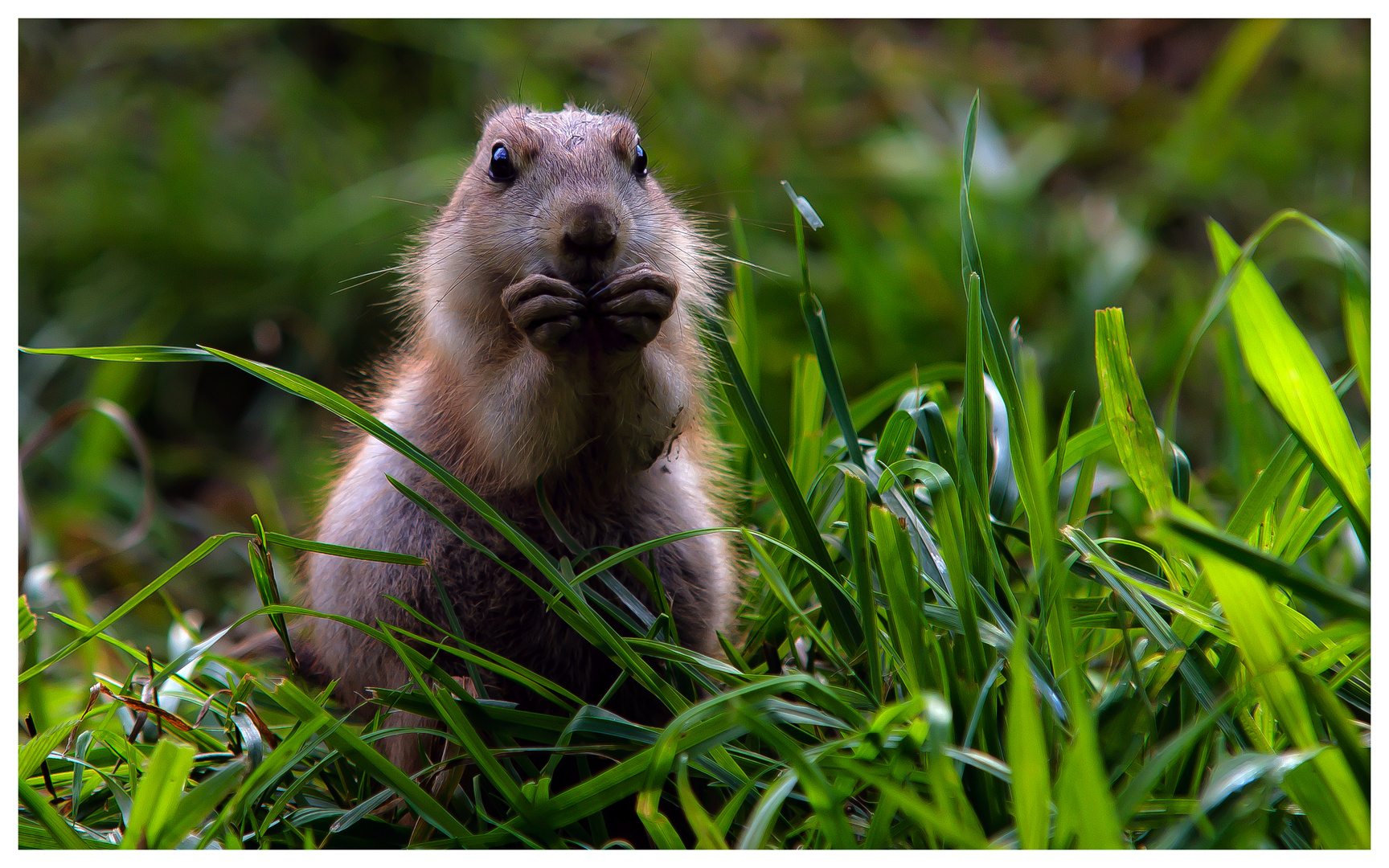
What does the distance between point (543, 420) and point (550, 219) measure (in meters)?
0.36

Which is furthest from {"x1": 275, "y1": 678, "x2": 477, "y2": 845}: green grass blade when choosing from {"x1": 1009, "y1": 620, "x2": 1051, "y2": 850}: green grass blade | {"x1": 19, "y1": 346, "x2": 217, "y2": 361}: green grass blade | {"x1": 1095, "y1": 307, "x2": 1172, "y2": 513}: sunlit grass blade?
{"x1": 1095, "y1": 307, "x2": 1172, "y2": 513}: sunlit grass blade

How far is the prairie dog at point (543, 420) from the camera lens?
1778mm

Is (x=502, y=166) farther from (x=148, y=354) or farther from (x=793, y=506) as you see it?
(x=793, y=506)

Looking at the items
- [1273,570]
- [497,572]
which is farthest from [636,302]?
[1273,570]

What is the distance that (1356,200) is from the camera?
465cm

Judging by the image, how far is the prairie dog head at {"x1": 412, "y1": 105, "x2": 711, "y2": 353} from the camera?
182cm

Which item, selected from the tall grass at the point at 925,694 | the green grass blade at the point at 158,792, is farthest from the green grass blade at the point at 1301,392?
the green grass blade at the point at 158,792

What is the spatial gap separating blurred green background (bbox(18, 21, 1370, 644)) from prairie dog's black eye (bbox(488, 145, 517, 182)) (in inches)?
68.7

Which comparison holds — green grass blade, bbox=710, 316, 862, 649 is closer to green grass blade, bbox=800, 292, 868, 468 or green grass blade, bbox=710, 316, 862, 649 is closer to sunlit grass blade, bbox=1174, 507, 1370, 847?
green grass blade, bbox=800, 292, 868, 468

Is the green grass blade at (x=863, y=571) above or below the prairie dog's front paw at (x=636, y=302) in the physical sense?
below

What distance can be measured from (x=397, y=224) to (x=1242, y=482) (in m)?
3.73

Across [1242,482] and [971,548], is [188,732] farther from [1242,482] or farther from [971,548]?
[1242,482]

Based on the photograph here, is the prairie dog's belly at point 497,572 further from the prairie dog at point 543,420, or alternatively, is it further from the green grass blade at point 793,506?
the green grass blade at point 793,506

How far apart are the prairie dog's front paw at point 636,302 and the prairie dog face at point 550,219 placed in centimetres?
10
